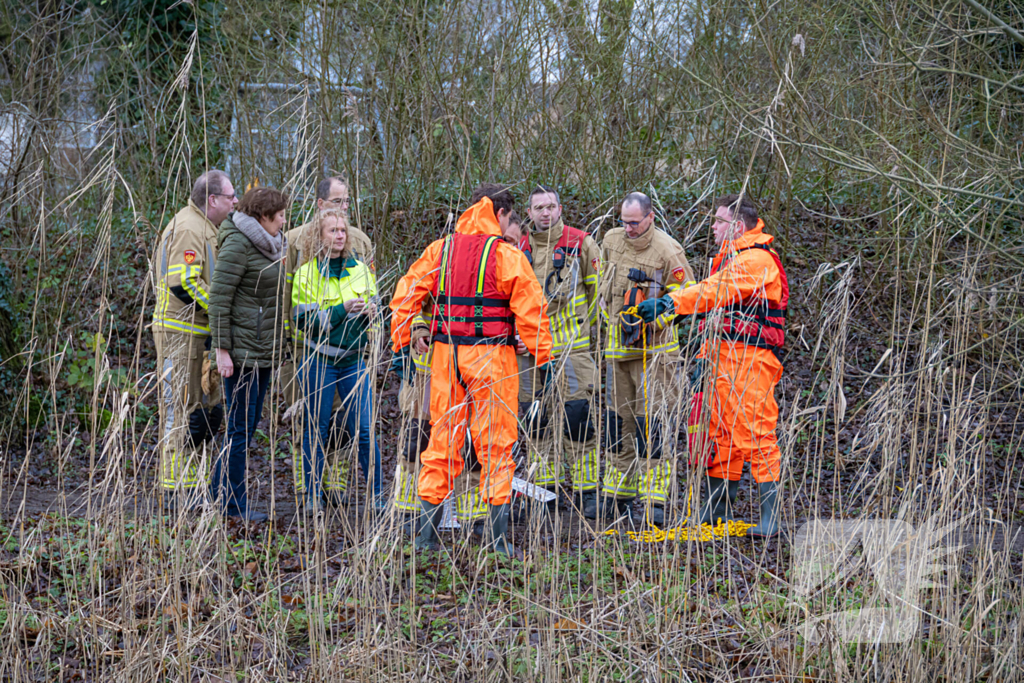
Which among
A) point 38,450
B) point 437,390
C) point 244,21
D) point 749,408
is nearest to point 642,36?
point 244,21

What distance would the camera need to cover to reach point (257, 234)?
4785 millimetres

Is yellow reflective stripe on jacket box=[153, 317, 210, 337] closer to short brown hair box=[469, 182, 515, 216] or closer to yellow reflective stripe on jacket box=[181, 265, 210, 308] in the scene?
yellow reflective stripe on jacket box=[181, 265, 210, 308]

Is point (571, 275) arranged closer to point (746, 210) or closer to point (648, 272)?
point (648, 272)

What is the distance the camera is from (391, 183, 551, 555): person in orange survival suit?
4.28m

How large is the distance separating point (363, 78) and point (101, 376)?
585 centimetres

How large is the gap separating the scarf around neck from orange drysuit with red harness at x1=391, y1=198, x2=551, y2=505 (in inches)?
32.8

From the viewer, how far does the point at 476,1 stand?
8.31 metres

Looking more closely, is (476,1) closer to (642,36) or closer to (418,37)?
(418,37)

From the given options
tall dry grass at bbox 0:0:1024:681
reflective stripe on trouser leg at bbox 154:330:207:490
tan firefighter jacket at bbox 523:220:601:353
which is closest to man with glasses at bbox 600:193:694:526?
tan firefighter jacket at bbox 523:220:601:353

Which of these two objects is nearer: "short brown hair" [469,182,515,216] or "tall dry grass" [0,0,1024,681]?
"tall dry grass" [0,0,1024,681]

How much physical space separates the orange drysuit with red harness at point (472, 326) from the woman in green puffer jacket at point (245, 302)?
867 millimetres

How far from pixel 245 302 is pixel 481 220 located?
1446 mm

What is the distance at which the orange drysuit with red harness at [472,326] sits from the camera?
428 centimetres

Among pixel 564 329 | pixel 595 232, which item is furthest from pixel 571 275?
pixel 595 232
